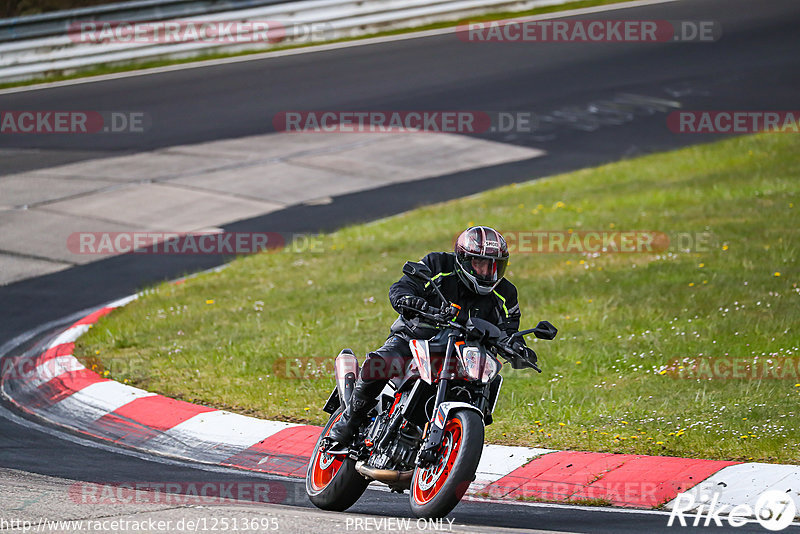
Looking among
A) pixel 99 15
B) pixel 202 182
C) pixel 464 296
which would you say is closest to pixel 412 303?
pixel 464 296

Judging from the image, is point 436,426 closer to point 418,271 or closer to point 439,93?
point 418,271

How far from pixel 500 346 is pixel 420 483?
88 centimetres

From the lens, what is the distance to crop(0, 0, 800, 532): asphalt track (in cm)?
1678

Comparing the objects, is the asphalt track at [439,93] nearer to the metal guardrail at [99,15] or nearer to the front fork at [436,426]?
the metal guardrail at [99,15]

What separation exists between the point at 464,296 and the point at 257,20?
65.9 ft

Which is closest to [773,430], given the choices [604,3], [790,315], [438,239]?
[790,315]

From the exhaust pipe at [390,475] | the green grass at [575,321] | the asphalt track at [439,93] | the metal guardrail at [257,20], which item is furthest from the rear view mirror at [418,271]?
the metal guardrail at [257,20]

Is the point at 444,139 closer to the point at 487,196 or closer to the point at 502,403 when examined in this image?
the point at 487,196

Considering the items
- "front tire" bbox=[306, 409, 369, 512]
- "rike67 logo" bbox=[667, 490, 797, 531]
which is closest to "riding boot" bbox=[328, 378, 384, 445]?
"front tire" bbox=[306, 409, 369, 512]

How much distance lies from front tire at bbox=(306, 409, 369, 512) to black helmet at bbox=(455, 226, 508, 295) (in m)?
1.28

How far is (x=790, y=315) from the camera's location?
32.5 ft

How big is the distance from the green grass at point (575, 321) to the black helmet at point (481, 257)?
1.83 metres

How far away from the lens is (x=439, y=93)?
73.1ft

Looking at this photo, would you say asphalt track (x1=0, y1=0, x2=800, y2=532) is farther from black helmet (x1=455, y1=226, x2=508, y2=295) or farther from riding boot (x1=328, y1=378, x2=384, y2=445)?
black helmet (x1=455, y1=226, x2=508, y2=295)
